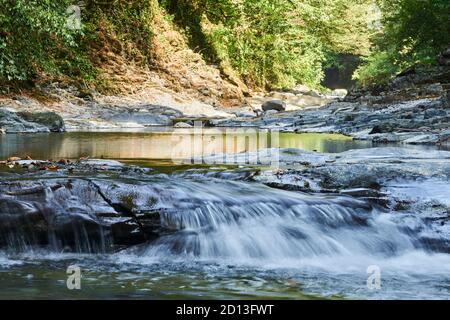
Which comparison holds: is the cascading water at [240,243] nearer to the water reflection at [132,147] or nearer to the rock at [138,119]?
the water reflection at [132,147]

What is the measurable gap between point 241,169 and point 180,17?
2133 cm

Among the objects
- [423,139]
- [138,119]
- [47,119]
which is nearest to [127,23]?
[138,119]

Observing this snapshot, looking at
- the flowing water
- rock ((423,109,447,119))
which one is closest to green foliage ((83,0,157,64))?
rock ((423,109,447,119))

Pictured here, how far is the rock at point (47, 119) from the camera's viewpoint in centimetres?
1244

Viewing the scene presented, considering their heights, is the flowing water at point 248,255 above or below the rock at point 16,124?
below

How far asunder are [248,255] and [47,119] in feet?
31.3

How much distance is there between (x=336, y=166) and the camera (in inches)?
215

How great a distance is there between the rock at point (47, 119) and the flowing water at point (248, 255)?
7919 mm

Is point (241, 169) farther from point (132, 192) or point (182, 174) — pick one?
point (132, 192)

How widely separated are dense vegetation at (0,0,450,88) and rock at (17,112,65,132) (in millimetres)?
885

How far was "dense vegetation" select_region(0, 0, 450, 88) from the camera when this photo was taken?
44.2 feet

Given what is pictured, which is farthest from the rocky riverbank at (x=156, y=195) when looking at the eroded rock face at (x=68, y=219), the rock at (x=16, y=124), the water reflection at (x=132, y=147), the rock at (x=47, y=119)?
the rock at (x=47, y=119)
